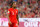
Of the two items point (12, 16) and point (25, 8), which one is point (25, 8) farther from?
point (12, 16)

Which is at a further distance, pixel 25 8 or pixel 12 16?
pixel 25 8

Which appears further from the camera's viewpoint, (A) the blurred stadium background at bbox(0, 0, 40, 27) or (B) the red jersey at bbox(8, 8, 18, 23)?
(A) the blurred stadium background at bbox(0, 0, 40, 27)

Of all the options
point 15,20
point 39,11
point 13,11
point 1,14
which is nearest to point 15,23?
point 15,20

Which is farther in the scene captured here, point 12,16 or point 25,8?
point 25,8

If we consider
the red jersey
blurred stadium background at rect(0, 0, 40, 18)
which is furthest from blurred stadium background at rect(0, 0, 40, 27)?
the red jersey

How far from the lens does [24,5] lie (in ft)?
17.6

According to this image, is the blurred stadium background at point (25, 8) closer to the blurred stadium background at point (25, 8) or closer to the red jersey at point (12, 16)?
the blurred stadium background at point (25, 8)

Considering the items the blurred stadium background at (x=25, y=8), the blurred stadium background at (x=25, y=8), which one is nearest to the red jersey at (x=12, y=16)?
the blurred stadium background at (x=25, y=8)

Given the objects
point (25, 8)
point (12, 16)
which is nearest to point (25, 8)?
point (25, 8)

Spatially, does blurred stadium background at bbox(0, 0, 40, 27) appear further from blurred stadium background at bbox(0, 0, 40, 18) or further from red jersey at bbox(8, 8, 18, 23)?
red jersey at bbox(8, 8, 18, 23)

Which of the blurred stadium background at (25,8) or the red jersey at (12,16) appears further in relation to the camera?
the blurred stadium background at (25,8)

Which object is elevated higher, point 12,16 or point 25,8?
point 25,8

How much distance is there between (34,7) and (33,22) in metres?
0.89

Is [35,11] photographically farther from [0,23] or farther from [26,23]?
[0,23]
